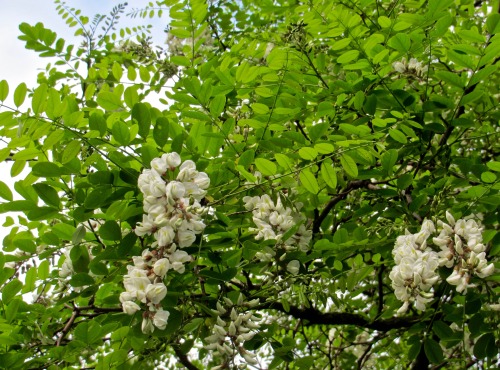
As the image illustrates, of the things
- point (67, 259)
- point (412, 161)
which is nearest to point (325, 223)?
point (412, 161)

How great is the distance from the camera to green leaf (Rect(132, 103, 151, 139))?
76.9 inches

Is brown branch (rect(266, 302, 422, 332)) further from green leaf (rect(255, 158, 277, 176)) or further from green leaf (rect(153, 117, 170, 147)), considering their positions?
green leaf (rect(153, 117, 170, 147))

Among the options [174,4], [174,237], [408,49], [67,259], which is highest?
[174,4]

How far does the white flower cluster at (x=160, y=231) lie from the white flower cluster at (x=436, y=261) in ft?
2.24

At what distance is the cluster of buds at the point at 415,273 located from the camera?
1.84 m

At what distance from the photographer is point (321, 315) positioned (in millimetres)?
3283

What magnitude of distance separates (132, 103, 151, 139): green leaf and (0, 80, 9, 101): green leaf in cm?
41

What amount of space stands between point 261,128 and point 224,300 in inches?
26.9

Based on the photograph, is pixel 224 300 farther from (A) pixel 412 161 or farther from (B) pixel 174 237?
(A) pixel 412 161

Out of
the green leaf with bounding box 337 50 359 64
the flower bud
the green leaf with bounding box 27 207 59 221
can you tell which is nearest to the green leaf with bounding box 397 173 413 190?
the green leaf with bounding box 337 50 359 64

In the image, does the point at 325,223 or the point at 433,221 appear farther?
the point at 325,223

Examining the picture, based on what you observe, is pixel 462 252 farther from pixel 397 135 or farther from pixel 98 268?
pixel 98 268

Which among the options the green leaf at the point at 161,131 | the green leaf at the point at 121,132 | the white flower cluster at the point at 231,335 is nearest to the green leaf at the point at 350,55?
the green leaf at the point at 161,131

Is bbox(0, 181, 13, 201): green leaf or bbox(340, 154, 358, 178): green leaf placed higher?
bbox(0, 181, 13, 201): green leaf
